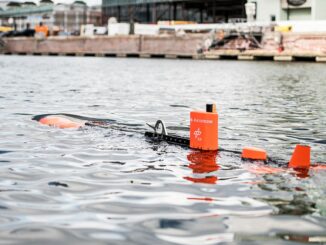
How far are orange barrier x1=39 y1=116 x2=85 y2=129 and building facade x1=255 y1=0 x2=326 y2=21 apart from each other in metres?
68.9

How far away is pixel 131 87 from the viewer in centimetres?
3334

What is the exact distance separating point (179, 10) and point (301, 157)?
104m

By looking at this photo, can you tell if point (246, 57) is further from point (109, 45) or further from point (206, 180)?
point (206, 180)

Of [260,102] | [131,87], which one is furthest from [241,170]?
[131,87]

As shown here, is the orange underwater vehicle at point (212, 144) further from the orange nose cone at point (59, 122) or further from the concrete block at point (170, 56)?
the concrete block at point (170, 56)

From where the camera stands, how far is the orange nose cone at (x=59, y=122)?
53.3 feet

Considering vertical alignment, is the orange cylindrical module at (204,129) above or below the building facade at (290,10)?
below

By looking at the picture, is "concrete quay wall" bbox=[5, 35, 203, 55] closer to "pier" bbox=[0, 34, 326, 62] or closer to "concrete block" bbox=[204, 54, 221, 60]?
"pier" bbox=[0, 34, 326, 62]

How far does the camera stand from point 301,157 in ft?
35.4

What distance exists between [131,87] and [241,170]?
2288 cm

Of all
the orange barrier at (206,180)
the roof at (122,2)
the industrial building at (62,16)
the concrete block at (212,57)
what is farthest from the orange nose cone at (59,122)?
the industrial building at (62,16)

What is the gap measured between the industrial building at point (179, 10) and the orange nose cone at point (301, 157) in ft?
294

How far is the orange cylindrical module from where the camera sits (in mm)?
12203

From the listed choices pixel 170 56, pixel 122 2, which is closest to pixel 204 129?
pixel 170 56
